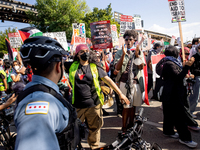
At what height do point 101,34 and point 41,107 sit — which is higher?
point 101,34

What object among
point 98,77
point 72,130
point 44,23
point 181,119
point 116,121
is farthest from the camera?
point 44,23

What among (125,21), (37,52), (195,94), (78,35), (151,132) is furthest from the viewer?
(78,35)

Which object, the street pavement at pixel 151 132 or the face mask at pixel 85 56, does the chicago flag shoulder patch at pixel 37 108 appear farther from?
the street pavement at pixel 151 132

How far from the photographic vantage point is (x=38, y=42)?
1.00 meters

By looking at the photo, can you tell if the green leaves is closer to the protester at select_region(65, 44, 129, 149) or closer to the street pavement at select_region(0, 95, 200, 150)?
the street pavement at select_region(0, 95, 200, 150)

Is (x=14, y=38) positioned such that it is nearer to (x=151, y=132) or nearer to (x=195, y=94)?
(x=151, y=132)

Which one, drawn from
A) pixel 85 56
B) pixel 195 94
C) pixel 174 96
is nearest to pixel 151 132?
pixel 174 96

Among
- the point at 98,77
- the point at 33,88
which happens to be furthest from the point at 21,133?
the point at 98,77

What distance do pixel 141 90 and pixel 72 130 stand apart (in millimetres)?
2300

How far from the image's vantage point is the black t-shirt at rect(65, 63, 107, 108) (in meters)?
2.56

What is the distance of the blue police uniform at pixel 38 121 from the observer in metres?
0.70

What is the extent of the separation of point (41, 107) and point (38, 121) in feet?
0.27

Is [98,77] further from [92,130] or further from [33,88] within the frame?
[33,88]

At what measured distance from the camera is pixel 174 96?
3.05 meters
